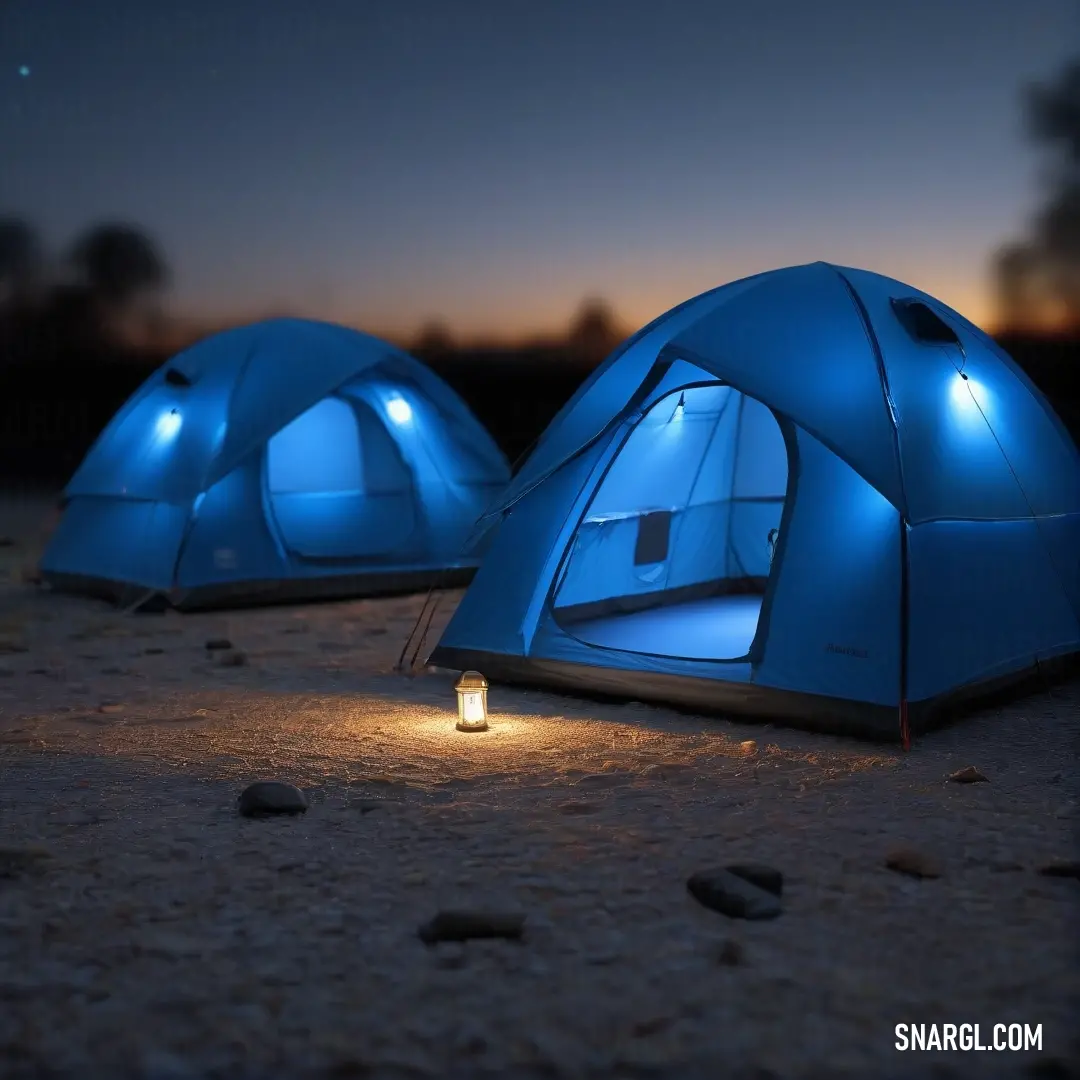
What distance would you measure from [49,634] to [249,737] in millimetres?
3791

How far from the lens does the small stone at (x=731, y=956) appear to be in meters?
3.51

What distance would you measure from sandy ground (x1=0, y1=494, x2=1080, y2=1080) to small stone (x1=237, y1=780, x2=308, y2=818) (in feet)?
0.22

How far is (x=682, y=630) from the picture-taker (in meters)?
8.50

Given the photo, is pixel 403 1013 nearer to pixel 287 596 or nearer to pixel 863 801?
pixel 863 801

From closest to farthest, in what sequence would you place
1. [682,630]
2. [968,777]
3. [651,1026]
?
[651,1026], [968,777], [682,630]

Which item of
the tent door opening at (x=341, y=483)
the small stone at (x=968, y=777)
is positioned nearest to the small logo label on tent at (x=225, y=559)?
the tent door opening at (x=341, y=483)

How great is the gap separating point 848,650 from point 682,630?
248 cm

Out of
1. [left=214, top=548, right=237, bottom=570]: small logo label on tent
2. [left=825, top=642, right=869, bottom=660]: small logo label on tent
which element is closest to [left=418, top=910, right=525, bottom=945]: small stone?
[left=825, top=642, right=869, bottom=660]: small logo label on tent

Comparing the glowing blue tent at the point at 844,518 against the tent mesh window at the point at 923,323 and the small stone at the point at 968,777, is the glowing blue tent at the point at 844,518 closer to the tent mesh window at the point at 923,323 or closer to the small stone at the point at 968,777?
the tent mesh window at the point at 923,323

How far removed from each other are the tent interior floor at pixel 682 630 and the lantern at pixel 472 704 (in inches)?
48.1

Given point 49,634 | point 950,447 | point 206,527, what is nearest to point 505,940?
point 950,447

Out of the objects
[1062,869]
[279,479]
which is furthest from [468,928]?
[279,479]

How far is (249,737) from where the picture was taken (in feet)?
20.4

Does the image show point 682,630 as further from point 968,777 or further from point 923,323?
point 968,777
